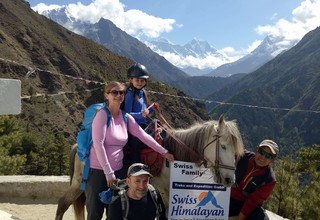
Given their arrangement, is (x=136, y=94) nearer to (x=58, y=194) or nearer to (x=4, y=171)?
(x=58, y=194)

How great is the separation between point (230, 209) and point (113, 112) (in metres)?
1.99

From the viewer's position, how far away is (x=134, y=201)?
395 cm

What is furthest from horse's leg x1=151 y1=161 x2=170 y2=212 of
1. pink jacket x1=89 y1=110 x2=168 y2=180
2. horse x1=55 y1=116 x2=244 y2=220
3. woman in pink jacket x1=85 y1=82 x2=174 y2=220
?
woman in pink jacket x1=85 y1=82 x2=174 y2=220

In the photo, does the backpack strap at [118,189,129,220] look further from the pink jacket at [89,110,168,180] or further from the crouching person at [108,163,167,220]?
A: the pink jacket at [89,110,168,180]

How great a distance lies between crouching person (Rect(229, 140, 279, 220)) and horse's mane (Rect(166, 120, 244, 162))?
0.23m

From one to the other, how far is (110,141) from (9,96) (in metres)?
1.37

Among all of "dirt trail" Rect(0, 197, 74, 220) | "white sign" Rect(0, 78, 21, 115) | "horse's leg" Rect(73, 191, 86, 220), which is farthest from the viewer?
"dirt trail" Rect(0, 197, 74, 220)

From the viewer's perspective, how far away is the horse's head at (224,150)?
493 cm

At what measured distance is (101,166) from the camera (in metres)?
4.68

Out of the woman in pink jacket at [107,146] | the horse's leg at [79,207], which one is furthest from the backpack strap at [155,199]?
the horse's leg at [79,207]

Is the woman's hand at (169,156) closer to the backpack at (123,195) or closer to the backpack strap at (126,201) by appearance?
the backpack at (123,195)

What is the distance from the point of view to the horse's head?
493 cm

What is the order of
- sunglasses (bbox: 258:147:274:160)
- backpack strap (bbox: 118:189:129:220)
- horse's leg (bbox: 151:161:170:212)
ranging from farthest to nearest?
1. horse's leg (bbox: 151:161:170:212)
2. sunglasses (bbox: 258:147:274:160)
3. backpack strap (bbox: 118:189:129:220)

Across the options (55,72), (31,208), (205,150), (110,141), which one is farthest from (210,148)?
(55,72)
